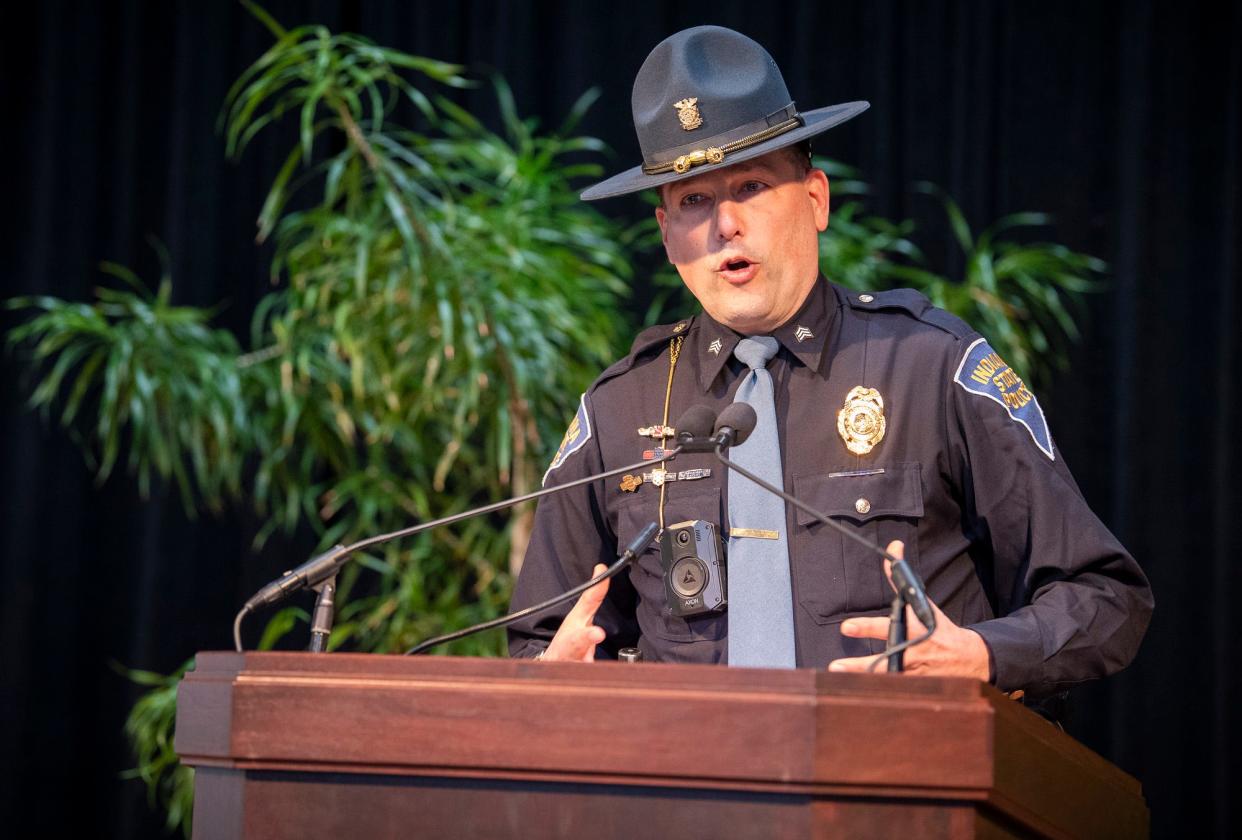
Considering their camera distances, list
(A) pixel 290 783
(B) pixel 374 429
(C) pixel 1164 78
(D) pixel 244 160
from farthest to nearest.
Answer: (D) pixel 244 160, (C) pixel 1164 78, (B) pixel 374 429, (A) pixel 290 783

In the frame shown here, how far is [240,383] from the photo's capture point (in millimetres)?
3078

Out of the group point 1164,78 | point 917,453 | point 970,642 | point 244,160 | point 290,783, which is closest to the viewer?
point 290,783

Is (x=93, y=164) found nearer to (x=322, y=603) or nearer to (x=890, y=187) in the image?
(x=890, y=187)

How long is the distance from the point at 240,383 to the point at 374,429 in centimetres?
31

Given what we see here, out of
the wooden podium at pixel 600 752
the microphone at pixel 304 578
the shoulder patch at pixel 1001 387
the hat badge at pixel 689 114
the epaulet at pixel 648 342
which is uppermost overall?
the hat badge at pixel 689 114

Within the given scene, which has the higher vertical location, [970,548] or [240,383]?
[240,383]

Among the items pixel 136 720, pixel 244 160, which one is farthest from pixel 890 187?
pixel 136 720

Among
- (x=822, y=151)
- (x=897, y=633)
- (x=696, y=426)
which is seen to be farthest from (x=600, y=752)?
(x=822, y=151)

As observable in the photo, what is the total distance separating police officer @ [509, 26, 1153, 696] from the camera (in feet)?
5.62

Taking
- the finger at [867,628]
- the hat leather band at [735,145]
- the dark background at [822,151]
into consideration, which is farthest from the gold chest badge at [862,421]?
the dark background at [822,151]

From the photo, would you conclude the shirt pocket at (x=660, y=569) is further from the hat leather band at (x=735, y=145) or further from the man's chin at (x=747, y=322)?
the hat leather band at (x=735, y=145)

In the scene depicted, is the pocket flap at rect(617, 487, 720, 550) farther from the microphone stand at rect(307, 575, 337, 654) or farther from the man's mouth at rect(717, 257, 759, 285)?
the microphone stand at rect(307, 575, 337, 654)

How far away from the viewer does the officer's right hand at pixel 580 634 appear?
1610 millimetres

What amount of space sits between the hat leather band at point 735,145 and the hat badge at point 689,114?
0.04 meters
